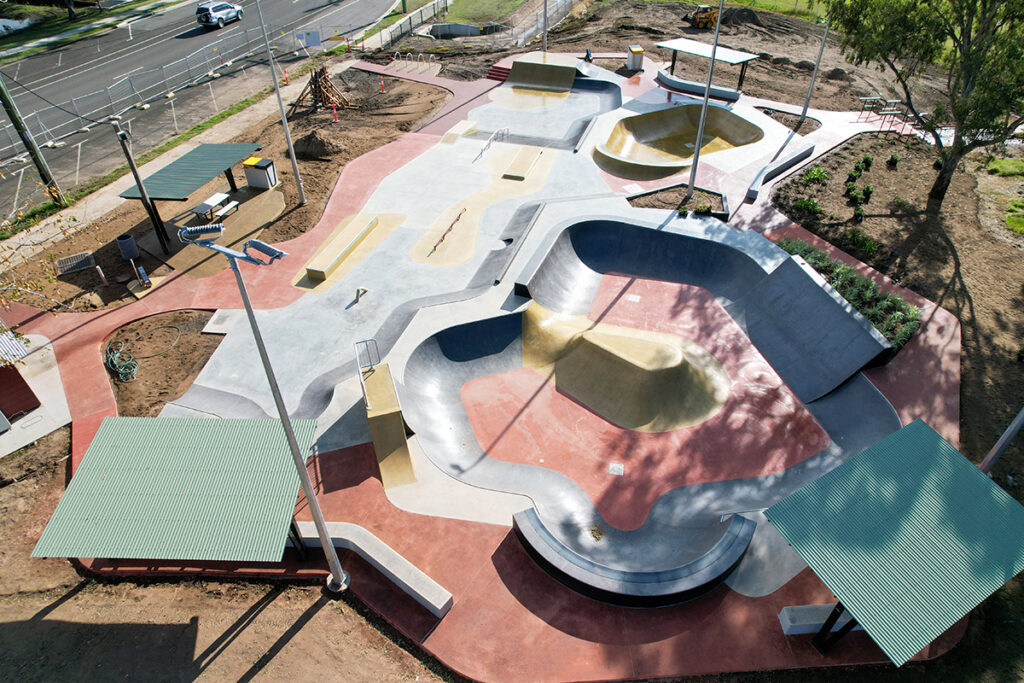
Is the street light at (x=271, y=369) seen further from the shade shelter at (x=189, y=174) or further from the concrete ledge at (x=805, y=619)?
the shade shelter at (x=189, y=174)

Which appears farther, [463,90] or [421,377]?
[463,90]

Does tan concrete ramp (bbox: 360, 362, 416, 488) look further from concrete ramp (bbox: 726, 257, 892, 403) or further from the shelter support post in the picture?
concrete ramp (bbox: 726, 257, 892, 403)

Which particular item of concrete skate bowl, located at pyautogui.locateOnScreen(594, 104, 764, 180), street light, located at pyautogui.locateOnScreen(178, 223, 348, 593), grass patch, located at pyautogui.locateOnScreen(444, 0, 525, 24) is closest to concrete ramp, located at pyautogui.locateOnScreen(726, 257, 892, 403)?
concrete skate bowl, located at pyautogui.locateOnScreen(594, 104, 764, 180)

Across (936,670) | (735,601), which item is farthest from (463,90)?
(936,670)

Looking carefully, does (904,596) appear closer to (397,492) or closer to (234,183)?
(397,492)

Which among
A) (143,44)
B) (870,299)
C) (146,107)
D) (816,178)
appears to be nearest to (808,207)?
(816,178)

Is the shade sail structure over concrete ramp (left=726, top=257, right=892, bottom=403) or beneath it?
over
